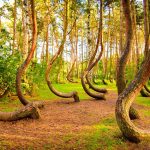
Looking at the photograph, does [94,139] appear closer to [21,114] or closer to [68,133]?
[68,133]

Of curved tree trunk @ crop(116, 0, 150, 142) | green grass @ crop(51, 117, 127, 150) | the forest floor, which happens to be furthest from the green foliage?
curved tree trunk @ crop(116, 0, 150, 142)

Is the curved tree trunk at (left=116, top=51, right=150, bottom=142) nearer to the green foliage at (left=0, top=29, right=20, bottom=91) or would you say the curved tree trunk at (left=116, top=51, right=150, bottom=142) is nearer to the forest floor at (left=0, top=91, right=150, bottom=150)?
the forest floor at (left=0, top=91, right=150, bottom=150)

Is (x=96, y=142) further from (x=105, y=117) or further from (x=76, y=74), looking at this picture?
(x=76, y=74)

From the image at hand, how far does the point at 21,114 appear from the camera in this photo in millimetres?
9711

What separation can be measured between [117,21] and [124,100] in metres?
35.4

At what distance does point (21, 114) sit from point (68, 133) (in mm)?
2166

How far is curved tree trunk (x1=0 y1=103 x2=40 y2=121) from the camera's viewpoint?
9.57 meters

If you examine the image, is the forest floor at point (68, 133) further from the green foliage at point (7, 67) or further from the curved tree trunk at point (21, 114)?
the green foliage at point (7, 67)

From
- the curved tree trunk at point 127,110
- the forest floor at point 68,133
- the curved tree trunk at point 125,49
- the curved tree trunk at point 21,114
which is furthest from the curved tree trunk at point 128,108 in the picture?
the curved tree trunk at point 21,114

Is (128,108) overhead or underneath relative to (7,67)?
underneath

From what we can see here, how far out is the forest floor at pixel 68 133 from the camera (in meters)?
7.12

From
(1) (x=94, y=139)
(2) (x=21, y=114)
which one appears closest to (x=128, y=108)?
(1) (x=94, y=139)

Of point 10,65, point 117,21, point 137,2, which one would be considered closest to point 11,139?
point 10,65

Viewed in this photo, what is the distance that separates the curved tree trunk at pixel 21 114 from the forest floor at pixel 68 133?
0.54 feet
